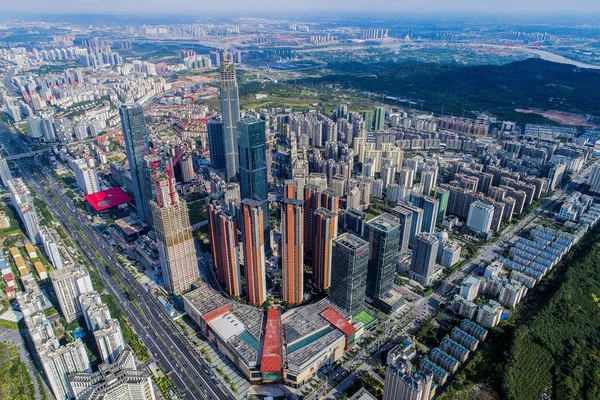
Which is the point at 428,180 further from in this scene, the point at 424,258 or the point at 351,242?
the point at 351,242

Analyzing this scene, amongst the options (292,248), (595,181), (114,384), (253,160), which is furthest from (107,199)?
(595,181)

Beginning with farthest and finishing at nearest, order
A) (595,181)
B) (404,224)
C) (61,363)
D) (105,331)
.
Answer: (595,181), (404,224), (105,331), (61,363)

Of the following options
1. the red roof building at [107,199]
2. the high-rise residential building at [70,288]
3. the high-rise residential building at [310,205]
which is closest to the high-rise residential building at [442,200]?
the high-rise residential building at [310,205]

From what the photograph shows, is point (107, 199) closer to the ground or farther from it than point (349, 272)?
closer to the ground

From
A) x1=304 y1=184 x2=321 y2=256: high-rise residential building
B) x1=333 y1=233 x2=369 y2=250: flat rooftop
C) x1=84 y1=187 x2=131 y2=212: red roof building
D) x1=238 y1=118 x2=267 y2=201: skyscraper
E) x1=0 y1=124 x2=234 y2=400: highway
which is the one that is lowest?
x1=0 y1=124 x2=234 y2=400: highway

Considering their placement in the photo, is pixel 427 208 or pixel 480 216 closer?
pixel 427 208

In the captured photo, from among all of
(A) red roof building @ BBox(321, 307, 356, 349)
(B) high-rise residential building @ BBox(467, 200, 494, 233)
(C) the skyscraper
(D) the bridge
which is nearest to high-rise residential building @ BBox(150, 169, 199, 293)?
(C) the skyscraper

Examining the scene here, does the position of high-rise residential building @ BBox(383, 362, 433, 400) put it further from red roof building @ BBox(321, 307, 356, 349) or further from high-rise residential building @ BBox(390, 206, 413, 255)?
high-rise residential building @ BBox(390, 206, 413, 255)
